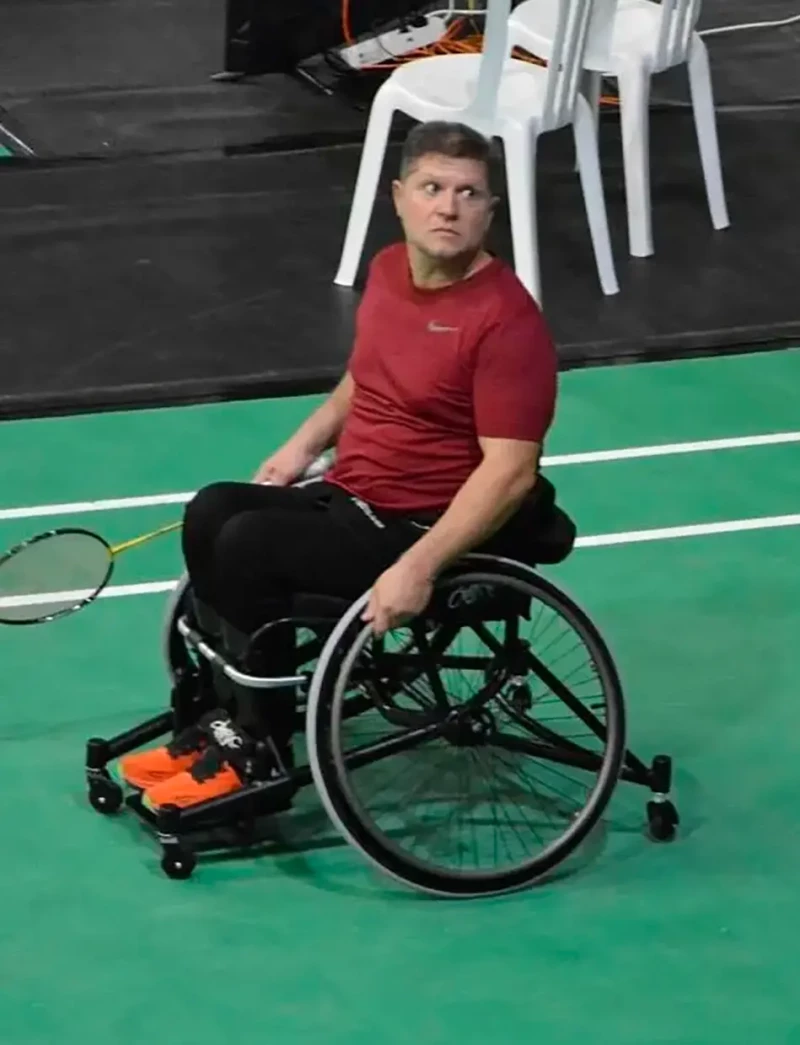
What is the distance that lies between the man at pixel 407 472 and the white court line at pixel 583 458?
1291 mm

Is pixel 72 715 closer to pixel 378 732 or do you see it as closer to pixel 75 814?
pixel 75 814

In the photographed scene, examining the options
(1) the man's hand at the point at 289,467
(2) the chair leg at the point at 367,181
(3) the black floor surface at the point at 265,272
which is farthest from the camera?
(2) the chair leg at the point at 367,181

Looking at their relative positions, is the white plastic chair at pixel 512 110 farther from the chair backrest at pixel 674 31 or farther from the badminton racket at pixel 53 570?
the badminton racket at pixel 53 570

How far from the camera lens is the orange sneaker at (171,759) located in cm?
363

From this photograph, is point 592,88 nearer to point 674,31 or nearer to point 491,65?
point 674,31

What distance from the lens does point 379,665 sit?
3.43 meters

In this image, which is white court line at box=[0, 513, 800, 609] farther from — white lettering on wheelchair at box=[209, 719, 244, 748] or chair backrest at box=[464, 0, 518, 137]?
chair backrest at box=[464, 0, 518, 137]

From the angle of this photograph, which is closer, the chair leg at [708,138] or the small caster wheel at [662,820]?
the small caster wheel at [662,820]

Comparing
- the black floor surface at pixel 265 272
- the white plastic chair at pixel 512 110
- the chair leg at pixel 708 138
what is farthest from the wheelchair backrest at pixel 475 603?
the chair leg at pixel 708 138

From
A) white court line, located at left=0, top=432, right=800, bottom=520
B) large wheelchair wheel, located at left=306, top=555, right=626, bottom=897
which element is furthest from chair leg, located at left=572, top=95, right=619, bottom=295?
large wheelchair wheel, located at left=306, top=555, right=626, bottom=897

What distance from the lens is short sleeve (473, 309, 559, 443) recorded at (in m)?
3.30

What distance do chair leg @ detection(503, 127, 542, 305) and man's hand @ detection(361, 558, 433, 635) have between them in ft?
8.41

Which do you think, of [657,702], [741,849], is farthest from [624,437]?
[741,849]

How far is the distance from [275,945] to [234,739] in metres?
0.38
